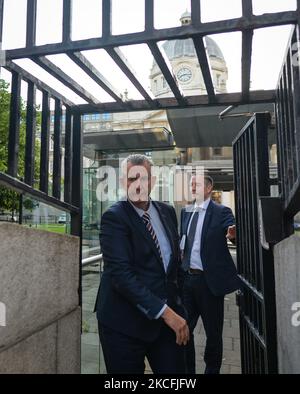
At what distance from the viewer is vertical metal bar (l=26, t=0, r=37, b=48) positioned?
6.68 ft

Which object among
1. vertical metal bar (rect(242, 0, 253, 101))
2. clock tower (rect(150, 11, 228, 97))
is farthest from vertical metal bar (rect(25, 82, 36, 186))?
vertical metal bar (rect(242, 0, 253, 101))

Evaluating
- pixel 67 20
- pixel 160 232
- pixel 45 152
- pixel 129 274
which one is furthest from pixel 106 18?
pixel 129 274

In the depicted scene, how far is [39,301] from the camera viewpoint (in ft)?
7.03

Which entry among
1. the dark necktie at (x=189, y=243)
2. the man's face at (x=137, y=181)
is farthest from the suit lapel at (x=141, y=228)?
the dark necktie at (x=189, y=243)

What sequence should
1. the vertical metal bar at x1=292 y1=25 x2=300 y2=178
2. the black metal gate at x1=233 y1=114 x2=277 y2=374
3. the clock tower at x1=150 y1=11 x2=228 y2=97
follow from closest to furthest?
1. the vertical metal bar at x1=292 y1=25 x2=300 y2=178
2. the clock tower at x1=150 y1=11 x2=228 y2=97
3. the black metal gate at x1=233 y1=114 x2=277 y2=374

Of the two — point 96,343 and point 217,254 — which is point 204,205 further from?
point 96,343

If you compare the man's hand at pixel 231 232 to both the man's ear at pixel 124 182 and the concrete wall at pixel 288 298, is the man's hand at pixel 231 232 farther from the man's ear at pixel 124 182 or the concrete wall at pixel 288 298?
the man's ear at pixel 124 182

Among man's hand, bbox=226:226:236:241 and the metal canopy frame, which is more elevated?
the metal canopy frame

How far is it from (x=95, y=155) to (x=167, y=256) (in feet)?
20.3

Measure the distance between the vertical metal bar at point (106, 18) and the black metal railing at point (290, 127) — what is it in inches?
36.2

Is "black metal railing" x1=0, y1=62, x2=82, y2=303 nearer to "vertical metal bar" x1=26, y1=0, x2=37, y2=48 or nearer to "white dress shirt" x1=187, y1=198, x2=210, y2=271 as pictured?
"vertical metal bar" x1=26, y1=0, x2=37, y2=48

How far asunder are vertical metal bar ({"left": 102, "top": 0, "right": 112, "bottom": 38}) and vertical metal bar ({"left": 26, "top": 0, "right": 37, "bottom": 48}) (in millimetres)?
407

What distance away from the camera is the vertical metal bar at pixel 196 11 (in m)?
1.83

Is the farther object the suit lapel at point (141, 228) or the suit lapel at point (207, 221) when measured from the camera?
the suit lapel at point (207, 221)
